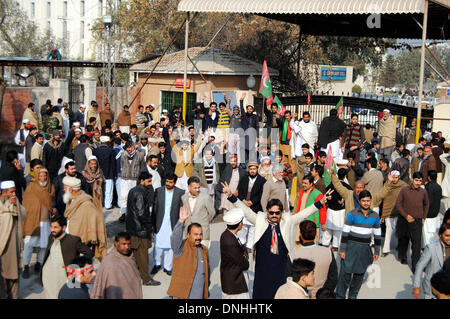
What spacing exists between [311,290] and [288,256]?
1.59 feet

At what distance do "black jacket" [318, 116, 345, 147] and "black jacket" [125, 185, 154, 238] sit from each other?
7484 mm

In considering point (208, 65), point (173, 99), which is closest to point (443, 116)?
point (208, 65)

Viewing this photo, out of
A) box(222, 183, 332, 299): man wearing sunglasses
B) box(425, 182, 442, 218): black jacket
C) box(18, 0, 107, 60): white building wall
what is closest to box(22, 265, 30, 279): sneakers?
box(222, 183, 332, 299): man wearing sunglasses

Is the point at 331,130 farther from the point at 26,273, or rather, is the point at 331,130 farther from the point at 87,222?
the point at 26,273

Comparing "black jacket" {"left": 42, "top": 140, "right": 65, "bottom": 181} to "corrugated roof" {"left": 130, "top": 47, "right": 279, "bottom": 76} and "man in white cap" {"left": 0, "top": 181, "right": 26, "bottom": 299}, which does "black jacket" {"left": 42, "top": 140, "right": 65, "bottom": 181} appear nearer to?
"man in white cap" {"left": 0, "top": 181, "right": 26, "bottom": 299}

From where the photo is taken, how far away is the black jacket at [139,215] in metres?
8.53

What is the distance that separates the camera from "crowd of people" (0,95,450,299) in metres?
6.50

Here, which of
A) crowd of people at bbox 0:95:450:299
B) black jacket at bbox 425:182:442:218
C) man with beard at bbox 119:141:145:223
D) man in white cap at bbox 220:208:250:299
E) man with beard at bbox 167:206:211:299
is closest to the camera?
crowd of people at bbox 0:95:450:299

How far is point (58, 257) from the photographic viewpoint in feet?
21.6

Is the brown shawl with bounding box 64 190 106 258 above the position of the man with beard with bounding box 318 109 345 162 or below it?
below

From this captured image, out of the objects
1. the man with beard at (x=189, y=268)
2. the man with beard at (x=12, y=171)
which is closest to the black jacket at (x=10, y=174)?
the man with beard at (x=12, y=171)

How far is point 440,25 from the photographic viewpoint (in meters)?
21.0

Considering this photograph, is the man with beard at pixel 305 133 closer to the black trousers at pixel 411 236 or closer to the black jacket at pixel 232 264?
the black trousers at pixel 411 236
